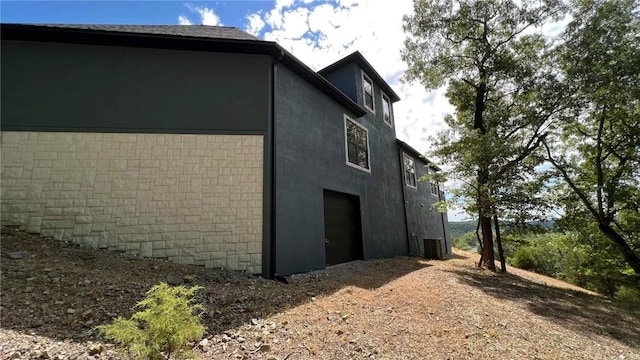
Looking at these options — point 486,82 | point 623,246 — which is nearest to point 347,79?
point 486,82

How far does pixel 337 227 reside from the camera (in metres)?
9.23

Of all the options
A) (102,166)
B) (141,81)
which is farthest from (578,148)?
(102,166)

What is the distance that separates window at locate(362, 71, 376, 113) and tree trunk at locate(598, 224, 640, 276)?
32.5ft

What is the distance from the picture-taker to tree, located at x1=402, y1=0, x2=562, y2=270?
916 cm

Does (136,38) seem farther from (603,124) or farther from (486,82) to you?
(603,124)

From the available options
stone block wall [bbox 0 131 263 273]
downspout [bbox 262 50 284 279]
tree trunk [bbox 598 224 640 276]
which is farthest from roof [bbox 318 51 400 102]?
tree trunk [bbox 598 224 640 276]

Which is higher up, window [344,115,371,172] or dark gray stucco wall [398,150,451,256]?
window [344,115,371,172]

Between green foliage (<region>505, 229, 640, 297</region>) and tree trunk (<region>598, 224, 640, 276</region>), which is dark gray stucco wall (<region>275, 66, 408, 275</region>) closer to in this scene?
green foliage (<region>505, 229, 640, 297</region>)

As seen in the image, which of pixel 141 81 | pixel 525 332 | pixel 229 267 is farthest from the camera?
pixel 141 81

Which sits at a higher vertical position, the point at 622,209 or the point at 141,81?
the point at 141,81

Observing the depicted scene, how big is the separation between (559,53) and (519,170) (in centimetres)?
442

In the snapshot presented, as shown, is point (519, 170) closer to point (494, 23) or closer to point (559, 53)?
point (559, 53)

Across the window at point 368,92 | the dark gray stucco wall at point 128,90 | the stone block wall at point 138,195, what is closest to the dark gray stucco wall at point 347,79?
the window at point 368,92

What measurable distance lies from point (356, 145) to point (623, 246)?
10267 millimetres
